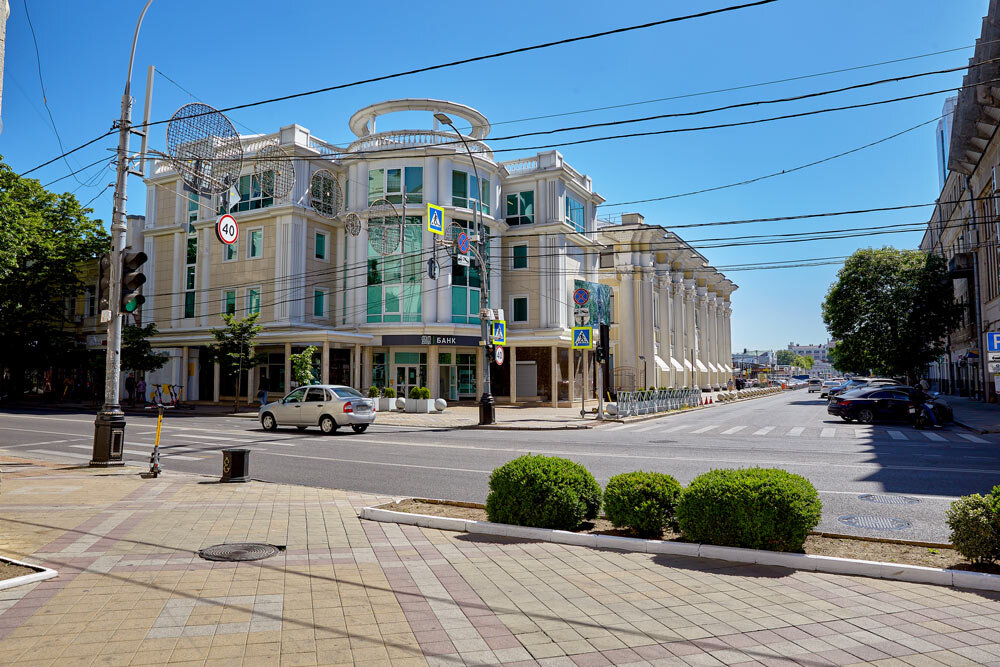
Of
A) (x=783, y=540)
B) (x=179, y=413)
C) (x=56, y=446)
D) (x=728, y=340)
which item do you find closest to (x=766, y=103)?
(x=783, y=540)

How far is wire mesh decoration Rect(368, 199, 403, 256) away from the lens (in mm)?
33500

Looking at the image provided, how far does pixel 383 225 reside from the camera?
115 ft

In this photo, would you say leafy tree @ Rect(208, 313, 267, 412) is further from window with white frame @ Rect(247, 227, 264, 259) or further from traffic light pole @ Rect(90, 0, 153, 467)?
traffic light pole @ Rect(90, 0, 153, 467)

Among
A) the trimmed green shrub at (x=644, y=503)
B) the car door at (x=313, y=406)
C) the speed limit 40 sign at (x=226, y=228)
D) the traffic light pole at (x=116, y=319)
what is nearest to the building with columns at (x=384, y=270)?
the car door at (x=313, y=406)

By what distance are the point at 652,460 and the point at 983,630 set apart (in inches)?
388

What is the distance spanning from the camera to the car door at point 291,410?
21.9 metres

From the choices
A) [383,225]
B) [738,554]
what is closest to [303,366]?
[383,225]

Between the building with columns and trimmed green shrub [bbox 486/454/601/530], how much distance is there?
84.1 ft

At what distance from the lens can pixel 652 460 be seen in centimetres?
1409

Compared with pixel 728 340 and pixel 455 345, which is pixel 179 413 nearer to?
pixel 455 345

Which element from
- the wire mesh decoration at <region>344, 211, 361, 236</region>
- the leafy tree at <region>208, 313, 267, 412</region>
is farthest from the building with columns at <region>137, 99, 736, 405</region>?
the leafy tree at <region>208, 313, 267, 412</region>

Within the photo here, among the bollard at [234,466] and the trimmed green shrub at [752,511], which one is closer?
the trimmed green shrub at [752,511]

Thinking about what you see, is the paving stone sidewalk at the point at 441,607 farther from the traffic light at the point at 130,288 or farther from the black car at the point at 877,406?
the black car at the point at 877,406

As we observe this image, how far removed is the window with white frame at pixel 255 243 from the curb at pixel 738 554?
33.9 metres
